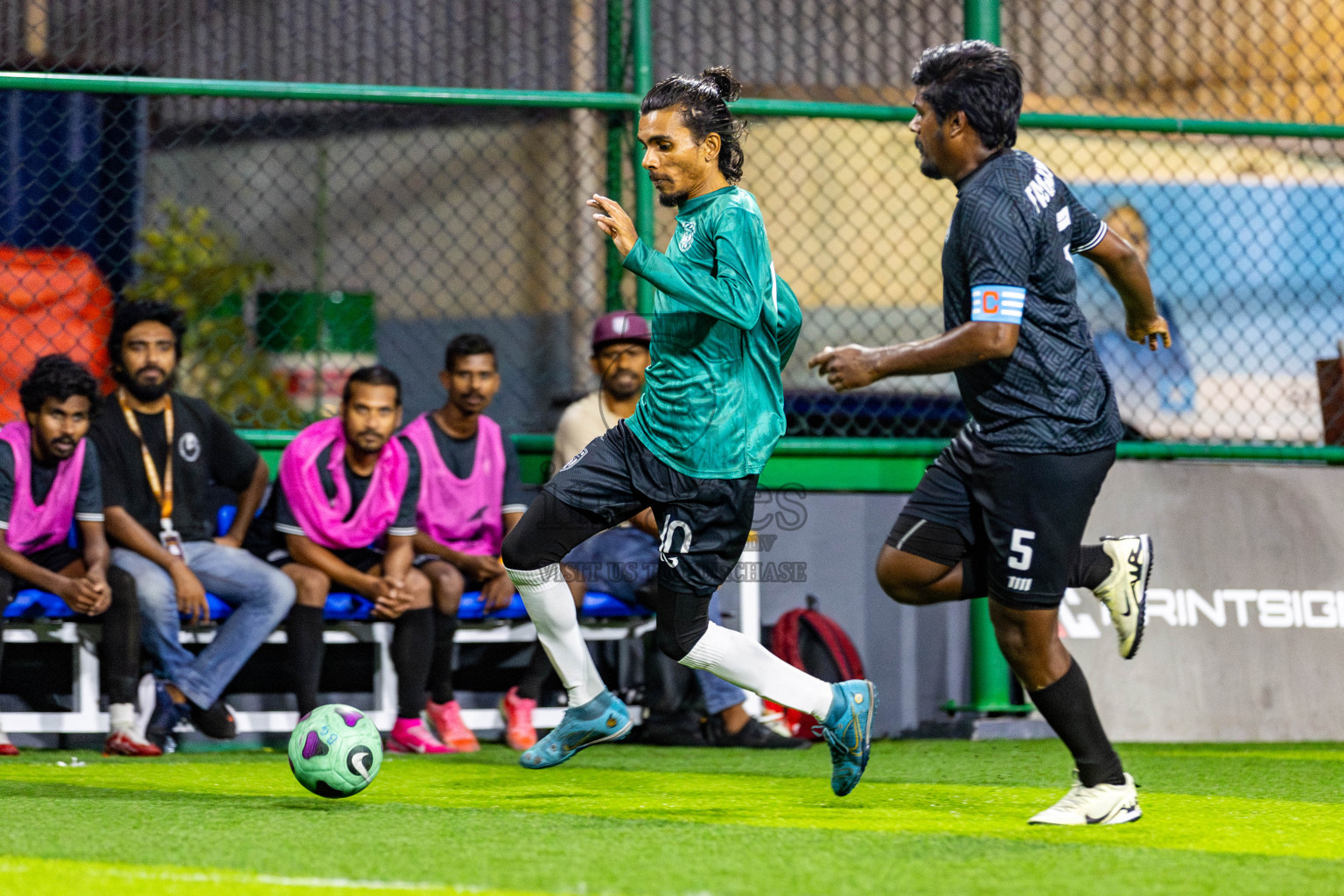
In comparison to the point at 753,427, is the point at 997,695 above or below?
below

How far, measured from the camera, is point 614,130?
24.0ft

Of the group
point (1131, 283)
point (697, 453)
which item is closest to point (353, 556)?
point (697, 453)

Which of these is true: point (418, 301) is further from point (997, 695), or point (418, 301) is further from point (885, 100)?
point (997, 695)

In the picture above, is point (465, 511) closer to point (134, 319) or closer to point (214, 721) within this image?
point (214, 721)

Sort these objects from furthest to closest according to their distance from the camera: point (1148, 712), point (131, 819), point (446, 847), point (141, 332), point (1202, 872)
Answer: point (1148, 712) → point (141, 332) → point (131, 819) → point (446, 847) → point (1202, 872)

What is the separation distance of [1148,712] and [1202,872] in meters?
3.77

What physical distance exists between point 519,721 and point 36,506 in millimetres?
2056

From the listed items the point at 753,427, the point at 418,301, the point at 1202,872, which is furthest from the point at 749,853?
the point at 418,301

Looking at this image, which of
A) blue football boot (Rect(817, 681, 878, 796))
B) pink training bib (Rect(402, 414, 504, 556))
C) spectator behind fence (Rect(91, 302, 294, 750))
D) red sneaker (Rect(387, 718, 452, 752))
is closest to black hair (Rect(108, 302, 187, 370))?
spectator behind fence (Rect(91, 302, 294, 750))

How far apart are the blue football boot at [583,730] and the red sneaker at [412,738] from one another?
1.67 metres

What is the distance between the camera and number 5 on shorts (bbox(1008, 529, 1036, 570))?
3754 millimetres

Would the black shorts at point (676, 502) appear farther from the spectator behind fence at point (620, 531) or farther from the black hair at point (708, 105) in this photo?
the spectator behind fence at point (620, 531)

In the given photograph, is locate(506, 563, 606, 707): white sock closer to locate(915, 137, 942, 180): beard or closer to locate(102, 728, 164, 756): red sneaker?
locate(915, 137, 942, 180): beard

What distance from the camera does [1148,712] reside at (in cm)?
674
